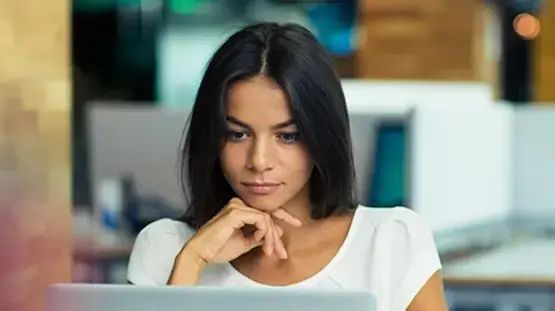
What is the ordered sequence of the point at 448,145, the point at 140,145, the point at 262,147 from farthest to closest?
the point at 140,145 < the point at 448,145 < the point at 262,147

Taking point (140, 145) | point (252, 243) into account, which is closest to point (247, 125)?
point (252, 243)

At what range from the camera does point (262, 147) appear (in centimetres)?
55

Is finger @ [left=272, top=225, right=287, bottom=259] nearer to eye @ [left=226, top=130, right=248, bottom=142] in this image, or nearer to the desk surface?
eye @ [left=226, top=130, right=248, bottom=142]

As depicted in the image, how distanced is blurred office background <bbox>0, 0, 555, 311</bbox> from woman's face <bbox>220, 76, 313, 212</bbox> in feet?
0.29

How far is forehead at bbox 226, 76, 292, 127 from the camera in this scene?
55 cm

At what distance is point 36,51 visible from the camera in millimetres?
273

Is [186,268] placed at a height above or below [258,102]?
below

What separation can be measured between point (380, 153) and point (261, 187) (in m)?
1.51

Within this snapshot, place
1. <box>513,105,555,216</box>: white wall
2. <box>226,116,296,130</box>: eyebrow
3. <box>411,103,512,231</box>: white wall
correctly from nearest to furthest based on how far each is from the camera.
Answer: <box>226,116,296,130</box>: eyebrow, <box>411,103,512,231</box>: white wall, <box>513,105,555,216</box>: white wall

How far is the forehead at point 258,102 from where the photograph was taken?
0.55 metres

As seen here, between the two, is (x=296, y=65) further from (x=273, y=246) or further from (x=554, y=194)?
(x=554, y=194)

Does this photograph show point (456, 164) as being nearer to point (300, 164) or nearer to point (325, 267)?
point (325, 267)

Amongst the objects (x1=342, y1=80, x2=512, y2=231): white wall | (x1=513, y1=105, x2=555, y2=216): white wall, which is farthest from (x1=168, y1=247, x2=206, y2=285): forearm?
(x1=513, y1=105, x2=555, y2=216): white wall

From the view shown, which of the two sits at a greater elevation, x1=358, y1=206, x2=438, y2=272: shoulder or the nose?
the nose
